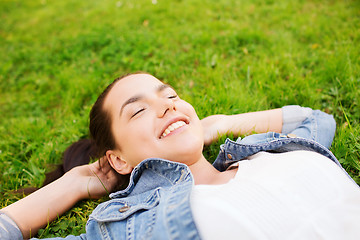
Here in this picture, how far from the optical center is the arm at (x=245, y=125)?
2570mm

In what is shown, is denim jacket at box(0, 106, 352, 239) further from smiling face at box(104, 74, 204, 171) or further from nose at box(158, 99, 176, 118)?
nose at box(158, 99, 176, 118)

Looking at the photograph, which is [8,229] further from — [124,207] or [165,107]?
[165,107]

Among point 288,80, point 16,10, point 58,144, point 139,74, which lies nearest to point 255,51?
point 288,80

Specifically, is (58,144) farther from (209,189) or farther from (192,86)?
(209,189)

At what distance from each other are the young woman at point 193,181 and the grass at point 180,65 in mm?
297

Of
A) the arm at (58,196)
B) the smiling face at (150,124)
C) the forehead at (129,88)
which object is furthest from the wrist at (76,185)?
the forehead at (129,88)

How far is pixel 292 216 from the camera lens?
4.67 ft

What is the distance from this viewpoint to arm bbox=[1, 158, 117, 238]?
A: 6.48 feet

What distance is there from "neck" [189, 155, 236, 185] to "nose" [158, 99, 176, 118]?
462 mm

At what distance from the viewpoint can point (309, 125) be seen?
7.86 feet

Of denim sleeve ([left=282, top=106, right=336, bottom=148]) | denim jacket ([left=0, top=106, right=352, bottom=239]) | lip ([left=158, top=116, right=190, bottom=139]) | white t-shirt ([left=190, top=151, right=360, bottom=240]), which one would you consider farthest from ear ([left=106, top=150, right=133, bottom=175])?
denim sleeve ([left=282, top=106, right=336, bottom=148])

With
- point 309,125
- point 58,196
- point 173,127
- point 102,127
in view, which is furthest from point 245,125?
point 58,196

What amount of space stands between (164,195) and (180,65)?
2.72m

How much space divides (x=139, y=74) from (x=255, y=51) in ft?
8.09
